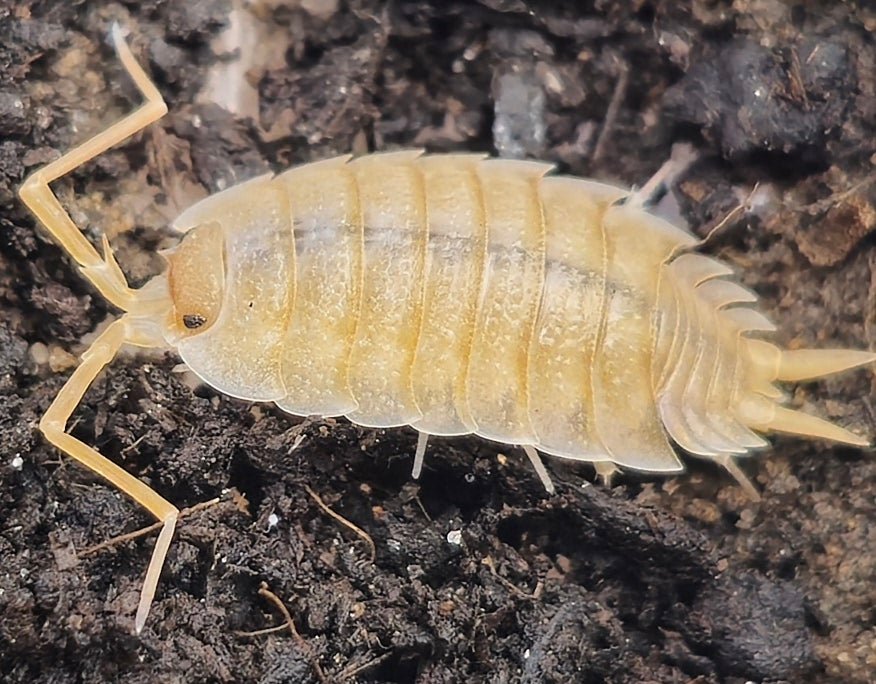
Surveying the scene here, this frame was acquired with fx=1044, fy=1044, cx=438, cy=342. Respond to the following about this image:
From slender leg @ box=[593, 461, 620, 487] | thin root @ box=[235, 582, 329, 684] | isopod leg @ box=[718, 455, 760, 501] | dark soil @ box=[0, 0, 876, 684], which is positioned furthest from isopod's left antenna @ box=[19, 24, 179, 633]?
isopod leg @ box=[718, 455, 760, 501]

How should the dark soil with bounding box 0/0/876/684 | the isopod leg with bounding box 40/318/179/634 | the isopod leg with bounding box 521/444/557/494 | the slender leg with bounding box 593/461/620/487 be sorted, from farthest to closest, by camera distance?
1. the slender leg with bounding box 593/461/620/487
2. the isopod leg with bounding box 521/444/557/494
3. the dark soil with bounding box 0/0/876/684
4. the isopod leg with bounding box 40/318/179/634

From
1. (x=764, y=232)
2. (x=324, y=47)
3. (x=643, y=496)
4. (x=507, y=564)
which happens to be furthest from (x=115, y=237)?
(x=764, y=232)

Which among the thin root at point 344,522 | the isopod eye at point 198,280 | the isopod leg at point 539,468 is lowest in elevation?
the thin root at point 344,522

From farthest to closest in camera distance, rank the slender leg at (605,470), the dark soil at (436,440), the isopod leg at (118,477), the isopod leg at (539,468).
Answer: the slender leg at (605,470) < the isopod leg at (539,468) < the dark soil at (436,440) < the isopod leg at (118,477)

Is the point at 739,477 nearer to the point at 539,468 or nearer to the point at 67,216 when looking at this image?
the point at 539,468

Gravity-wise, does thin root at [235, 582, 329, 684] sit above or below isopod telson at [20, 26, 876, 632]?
below

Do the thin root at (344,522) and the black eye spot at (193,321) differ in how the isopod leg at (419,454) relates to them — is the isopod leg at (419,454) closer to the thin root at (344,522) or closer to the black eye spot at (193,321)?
the thin root at (344,522)

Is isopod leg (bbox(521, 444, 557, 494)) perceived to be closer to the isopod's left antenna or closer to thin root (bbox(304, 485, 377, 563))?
thin root (bbox(304, 485, 377, 563))

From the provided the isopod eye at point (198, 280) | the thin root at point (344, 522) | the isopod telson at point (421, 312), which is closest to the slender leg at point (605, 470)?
the isopod telson at point (421, 312)
